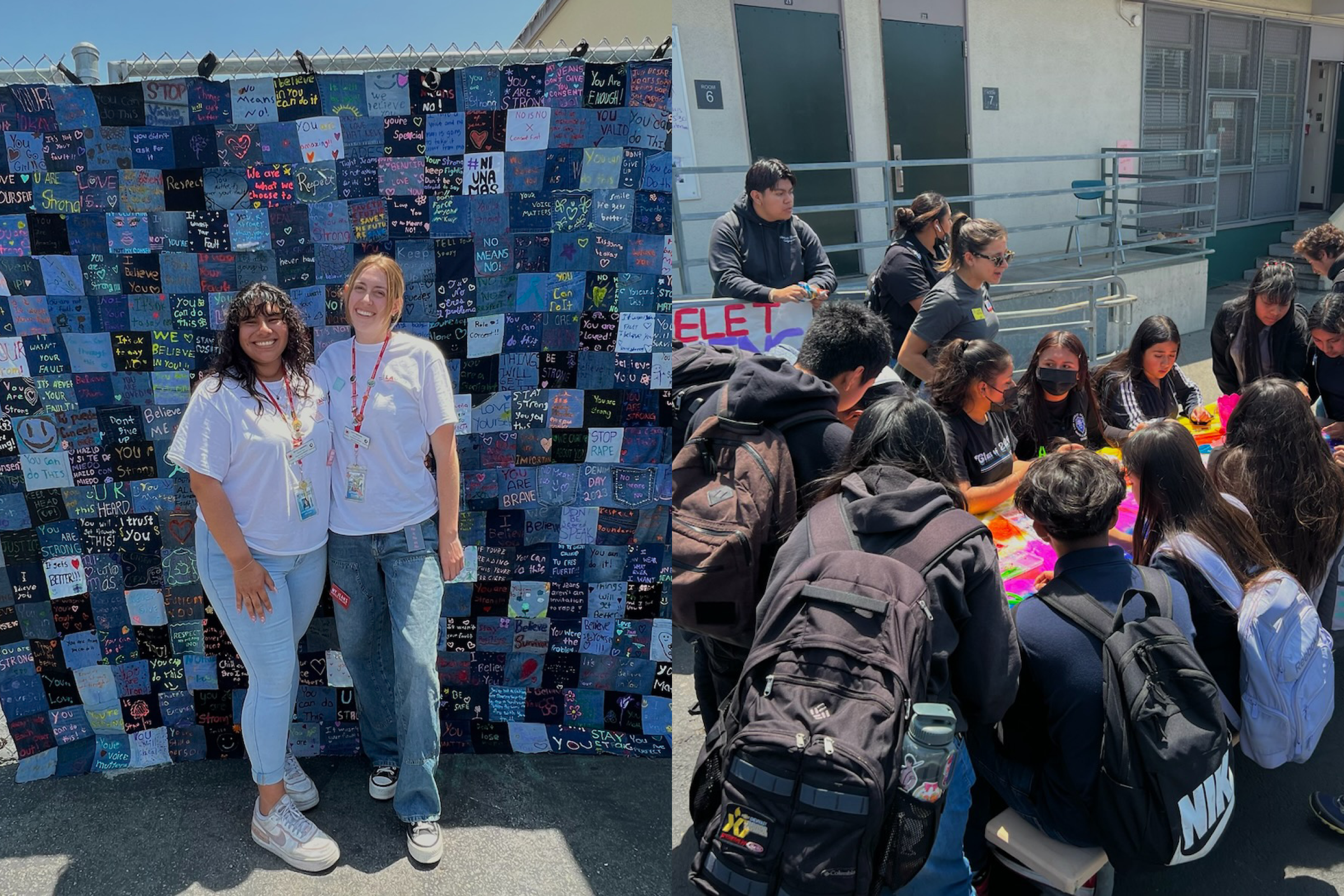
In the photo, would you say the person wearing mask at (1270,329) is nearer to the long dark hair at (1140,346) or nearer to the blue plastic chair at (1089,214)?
the long dark hair at (1140,346)

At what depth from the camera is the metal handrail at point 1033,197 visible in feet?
21.5

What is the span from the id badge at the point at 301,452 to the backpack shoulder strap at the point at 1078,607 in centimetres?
215

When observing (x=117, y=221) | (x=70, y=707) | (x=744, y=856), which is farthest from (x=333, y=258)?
(x=744, y=856)

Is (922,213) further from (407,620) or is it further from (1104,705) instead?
(407,620)

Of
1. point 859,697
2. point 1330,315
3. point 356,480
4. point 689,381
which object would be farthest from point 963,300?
point 859,697

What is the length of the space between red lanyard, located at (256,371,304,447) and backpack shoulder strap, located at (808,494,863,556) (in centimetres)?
165

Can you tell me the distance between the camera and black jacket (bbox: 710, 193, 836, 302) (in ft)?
15.6

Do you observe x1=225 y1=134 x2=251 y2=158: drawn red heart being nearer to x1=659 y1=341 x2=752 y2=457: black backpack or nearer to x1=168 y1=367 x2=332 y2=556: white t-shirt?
x1=168 y1=367 x2=332 y2=556: white t-shirt

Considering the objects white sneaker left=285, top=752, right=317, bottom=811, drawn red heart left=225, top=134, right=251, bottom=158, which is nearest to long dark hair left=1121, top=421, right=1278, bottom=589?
white sneaker left=285, top=752, right=317, bottom=811

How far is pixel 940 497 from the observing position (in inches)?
83.5

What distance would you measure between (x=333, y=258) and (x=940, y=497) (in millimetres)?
2167

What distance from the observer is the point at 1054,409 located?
4.23 metres

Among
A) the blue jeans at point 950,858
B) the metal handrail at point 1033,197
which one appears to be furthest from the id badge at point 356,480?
the metal handrail at point 1033,197

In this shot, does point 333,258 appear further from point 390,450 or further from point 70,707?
point 70,707
